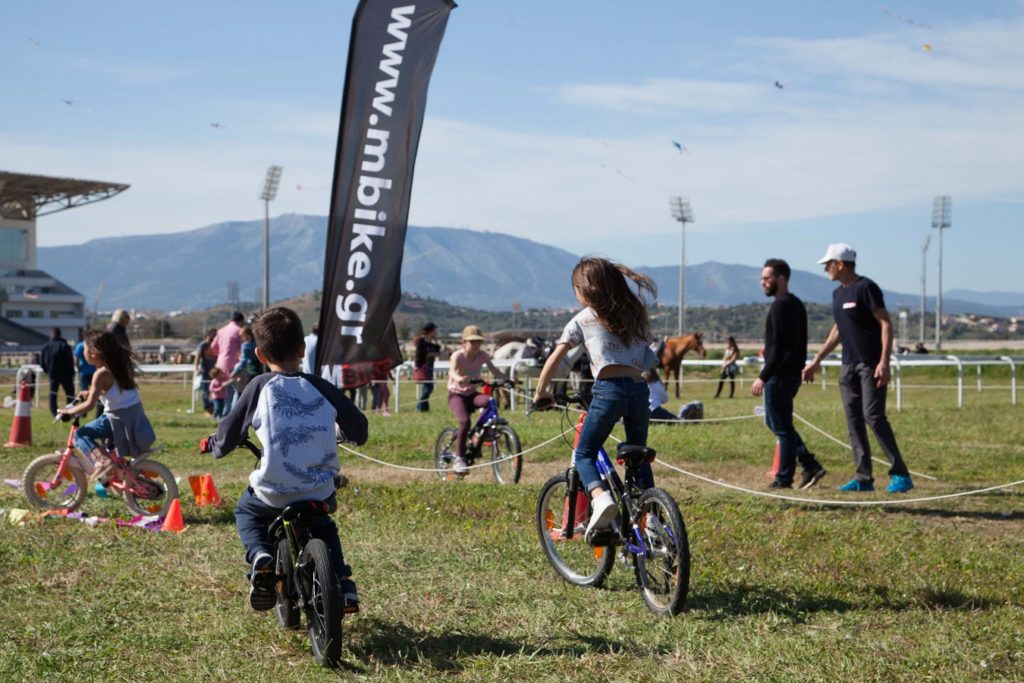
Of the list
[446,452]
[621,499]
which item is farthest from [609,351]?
[446,452]

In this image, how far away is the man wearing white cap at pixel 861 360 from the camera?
9867 millimetres

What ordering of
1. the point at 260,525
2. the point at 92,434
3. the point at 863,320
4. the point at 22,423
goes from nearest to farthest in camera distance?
the point at 260,525, the point at 92,434, the point at 863,320, the point at 22,423

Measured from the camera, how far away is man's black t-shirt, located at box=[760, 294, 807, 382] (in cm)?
1012

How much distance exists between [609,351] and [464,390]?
5.39 metres

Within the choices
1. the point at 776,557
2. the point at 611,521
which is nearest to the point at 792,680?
the point at 611,521

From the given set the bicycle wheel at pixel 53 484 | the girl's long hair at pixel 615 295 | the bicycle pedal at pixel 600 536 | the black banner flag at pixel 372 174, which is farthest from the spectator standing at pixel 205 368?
the bicycle pedal at pixel 600 536

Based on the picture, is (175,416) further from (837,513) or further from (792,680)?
(792,680)

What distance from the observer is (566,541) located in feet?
24.1

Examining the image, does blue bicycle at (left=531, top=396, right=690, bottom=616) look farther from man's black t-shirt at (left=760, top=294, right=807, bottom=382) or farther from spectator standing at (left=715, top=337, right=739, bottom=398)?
spectator standing at (left=715, top=337, right=739, bottom=398)

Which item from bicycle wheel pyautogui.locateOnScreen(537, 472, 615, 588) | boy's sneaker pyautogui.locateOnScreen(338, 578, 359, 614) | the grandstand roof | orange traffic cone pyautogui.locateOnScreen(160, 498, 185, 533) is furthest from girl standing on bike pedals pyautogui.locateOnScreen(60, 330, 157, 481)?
the grandstand roof

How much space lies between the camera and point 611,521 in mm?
6121

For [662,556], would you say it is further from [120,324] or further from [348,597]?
[120,324]

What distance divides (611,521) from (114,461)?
4.58 metres

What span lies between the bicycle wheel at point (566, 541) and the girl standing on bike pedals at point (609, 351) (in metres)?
0.42
